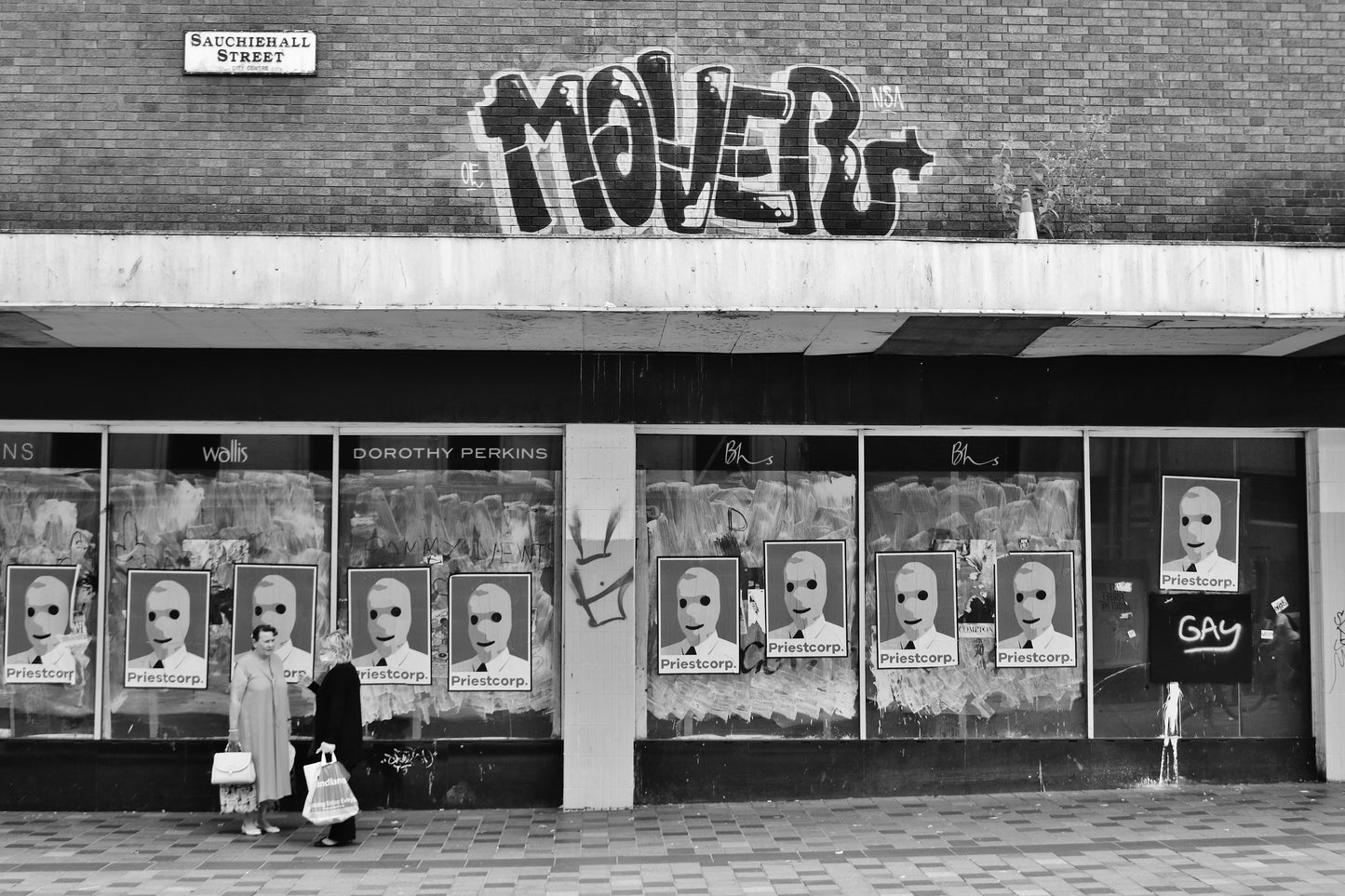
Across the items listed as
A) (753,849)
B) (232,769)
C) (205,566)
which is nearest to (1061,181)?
(753,849)

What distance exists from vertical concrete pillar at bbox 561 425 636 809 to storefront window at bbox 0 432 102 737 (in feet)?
12.0

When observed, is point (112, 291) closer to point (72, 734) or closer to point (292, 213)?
point (292, 213)

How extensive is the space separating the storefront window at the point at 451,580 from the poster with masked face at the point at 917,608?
2622 mm

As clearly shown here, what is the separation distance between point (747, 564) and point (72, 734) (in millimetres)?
5325

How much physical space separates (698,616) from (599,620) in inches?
32.9

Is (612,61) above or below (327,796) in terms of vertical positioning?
above

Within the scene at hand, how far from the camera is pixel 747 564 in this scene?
400 inches

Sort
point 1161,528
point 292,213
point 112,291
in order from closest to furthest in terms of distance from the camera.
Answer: point 112,291 → point 292,213 → point 1161,528

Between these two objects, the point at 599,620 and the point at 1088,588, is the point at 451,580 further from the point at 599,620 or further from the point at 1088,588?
the point at 1088,588

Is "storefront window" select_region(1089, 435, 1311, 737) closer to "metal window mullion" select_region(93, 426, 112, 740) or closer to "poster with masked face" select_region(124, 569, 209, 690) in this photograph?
"poster with masked face" select_region(124, 569, 209, 690)

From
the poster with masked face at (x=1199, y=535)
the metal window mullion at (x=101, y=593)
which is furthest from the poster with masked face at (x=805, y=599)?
the metal window mullion at (x=101, y=593)

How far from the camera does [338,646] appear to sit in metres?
9.58

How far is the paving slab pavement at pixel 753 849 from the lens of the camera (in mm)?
7582

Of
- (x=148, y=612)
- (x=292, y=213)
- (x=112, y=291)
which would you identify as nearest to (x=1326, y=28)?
(x=292, y=213)
